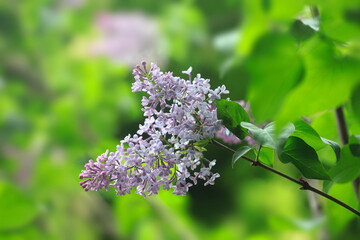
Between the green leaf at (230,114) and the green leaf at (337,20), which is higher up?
the green leaf at (337,20)

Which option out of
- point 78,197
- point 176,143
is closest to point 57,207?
point 78,197

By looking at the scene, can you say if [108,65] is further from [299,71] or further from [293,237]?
[299,71]

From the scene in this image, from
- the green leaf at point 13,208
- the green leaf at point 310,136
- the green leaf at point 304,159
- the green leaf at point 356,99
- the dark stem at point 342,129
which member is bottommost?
the green leaf at point 356,99

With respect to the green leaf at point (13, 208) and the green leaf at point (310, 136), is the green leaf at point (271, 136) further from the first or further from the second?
the green leaf at point (13, 208)

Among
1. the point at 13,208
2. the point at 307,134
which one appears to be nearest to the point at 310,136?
the point at 307,134

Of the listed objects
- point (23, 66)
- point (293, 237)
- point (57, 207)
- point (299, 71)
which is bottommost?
point (299, 71)

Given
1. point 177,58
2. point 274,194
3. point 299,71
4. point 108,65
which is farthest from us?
point 274,194

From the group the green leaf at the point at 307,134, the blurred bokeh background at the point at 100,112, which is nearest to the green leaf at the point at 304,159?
the green leaf at the point at 307,134

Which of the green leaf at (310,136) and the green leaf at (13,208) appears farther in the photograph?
the green leaf at (13,208)
